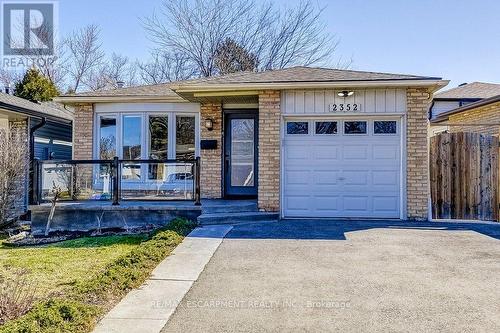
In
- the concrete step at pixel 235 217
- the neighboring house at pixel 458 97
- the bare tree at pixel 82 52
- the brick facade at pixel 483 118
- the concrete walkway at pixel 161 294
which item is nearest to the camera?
the concrete walkway at pixel 161 294

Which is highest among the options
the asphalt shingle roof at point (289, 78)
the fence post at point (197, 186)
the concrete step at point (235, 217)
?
the asphalt shingle roof at point (289, 78)

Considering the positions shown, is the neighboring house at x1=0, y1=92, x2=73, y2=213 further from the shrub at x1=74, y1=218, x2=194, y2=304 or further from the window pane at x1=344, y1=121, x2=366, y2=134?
the window pane at x1=344, y1=121, x2=366, y2=134

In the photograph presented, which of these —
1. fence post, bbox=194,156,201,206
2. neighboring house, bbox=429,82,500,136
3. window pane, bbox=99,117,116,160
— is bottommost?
fence post, bbox=194,156,201,206

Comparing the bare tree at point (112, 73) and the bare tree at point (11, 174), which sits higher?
the bare tree at point (112, 73)

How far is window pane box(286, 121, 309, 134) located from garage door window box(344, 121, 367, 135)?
0.90 m

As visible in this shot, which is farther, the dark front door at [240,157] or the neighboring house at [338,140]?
the dark front door at [240,157]

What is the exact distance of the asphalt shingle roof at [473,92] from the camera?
16075mm

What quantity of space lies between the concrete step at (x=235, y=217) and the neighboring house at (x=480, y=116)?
5.20 metres

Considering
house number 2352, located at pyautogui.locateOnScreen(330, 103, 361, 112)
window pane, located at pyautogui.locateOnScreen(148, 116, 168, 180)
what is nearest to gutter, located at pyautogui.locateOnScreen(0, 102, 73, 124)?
window pane, located at pyautogui.locateOnScreen(148, 116, 168, 180)

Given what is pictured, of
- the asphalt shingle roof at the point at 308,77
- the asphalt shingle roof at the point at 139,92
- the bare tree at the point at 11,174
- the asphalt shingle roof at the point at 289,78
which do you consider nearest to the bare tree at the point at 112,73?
the bare tree at the point at 11,174

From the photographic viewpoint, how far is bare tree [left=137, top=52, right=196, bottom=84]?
82.2 ft

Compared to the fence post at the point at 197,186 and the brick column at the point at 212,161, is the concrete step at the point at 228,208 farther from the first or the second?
the brick column at the point at 212,161

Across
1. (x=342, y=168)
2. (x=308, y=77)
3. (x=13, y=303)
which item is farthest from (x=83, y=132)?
(x=13, y=303)

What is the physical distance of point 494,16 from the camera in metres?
12.4
